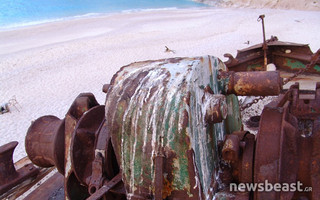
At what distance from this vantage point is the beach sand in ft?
24.3

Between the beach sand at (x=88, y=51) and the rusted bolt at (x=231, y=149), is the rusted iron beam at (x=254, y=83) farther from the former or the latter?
the beach sand at (x=88, y=51)

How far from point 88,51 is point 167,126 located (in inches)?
421

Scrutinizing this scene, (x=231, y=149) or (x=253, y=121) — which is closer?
(x=231, y=149)

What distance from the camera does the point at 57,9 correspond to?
31.6 meters

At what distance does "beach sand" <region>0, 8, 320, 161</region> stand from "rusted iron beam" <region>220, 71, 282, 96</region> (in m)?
4.34

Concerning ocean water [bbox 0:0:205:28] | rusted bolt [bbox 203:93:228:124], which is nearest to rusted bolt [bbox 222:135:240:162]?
rusted bolt [bbox 203:93:228:124]

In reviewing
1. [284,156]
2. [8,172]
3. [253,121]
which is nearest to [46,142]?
[8,172]

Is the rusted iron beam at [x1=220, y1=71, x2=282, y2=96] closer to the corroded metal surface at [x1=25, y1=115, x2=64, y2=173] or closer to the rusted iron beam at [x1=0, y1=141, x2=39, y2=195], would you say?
the corroded metal surface at [x1=25, y1=115, x2=64, y2=173]

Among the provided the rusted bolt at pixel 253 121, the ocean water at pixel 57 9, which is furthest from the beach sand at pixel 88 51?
the ocean water at pixel 57 9

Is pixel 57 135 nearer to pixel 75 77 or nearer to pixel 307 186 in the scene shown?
pixel 307 186

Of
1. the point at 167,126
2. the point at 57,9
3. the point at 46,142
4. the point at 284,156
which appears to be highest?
the point at 57,9

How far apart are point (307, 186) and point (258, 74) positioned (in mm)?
667

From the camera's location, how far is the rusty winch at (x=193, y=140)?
1427 mm

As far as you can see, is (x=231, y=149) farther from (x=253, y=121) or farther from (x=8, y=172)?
(x=253, y=121)
